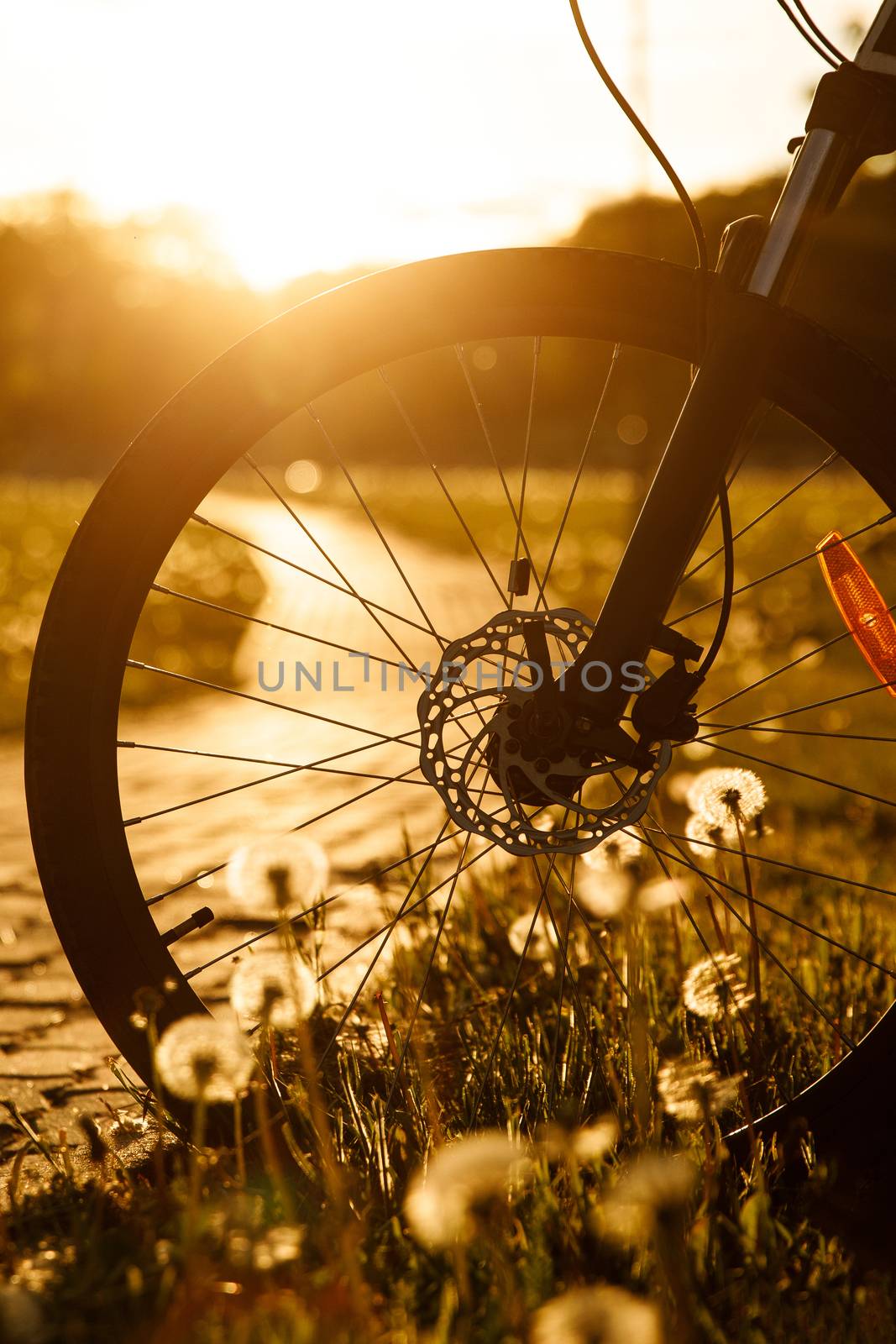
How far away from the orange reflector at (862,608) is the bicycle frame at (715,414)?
0.30 metres

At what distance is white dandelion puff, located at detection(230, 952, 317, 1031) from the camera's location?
1.50 m

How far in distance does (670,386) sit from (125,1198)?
108 feet

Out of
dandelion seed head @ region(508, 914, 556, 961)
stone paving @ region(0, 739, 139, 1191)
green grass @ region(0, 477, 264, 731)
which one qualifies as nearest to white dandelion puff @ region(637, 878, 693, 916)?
dandelion seed head @ region(508, 914, 556, 961)

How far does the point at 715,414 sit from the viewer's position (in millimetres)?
1786

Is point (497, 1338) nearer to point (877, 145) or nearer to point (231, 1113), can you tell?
point (231, 1113)

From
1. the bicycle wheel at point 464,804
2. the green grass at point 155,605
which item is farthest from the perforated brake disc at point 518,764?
the green grass at point 155,605

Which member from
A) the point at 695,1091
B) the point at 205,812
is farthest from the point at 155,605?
the point at 695,1091

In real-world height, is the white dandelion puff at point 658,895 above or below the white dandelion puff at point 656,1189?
above

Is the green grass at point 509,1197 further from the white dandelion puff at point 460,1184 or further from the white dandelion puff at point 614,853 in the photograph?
the white dandelion puff at point 614,853

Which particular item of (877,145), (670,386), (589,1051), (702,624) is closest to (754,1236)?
(589,1051)

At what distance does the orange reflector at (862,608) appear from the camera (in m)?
1.96

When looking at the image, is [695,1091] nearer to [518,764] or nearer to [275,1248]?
[275,1248]

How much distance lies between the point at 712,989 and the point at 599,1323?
930 millimetres

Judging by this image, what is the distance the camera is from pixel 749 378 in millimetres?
1803
